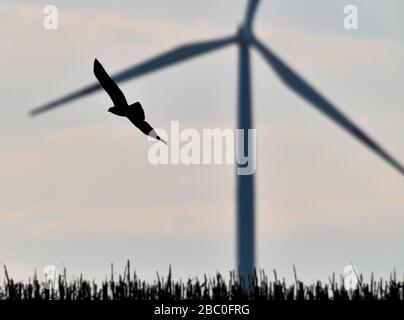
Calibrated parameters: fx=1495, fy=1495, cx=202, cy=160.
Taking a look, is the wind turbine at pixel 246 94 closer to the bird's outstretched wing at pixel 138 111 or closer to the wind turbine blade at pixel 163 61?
the wind turbine blade at pixel 163 61

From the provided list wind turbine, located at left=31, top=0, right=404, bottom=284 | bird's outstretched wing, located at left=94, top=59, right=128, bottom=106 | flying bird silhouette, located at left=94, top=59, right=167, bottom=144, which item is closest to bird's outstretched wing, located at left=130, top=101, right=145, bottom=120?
flying bird silhouette, located at left=94, top=59, right=167, bottom=144

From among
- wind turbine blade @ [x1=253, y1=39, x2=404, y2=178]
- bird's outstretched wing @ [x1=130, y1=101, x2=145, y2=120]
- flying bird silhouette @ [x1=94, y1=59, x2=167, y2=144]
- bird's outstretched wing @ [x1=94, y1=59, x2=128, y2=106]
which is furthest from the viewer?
wind turbine blade @ [x1=253, y1=39, x2=404, y2=178]

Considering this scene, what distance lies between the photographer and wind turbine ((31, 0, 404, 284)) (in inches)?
1727

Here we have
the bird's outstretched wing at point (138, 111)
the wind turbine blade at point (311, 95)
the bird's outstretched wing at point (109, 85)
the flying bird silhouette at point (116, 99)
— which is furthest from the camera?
the wind turbine blade at point (311, 95)

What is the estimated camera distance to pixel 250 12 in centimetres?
4594

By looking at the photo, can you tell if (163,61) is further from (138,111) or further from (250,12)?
(138,111)

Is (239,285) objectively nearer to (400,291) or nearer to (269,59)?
(400,291)

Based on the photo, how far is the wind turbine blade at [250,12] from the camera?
44.7m

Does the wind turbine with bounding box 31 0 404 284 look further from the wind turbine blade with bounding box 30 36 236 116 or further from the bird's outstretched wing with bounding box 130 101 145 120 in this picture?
the bird's outstretched wing with bounding box 130 101 145 120

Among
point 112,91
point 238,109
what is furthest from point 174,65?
point 112,91

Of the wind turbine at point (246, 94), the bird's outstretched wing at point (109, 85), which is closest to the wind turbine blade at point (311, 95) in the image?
the wind turbine at point (246, 94)

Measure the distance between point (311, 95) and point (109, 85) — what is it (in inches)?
581

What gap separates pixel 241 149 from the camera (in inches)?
1662

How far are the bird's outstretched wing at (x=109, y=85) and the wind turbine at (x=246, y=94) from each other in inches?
509
